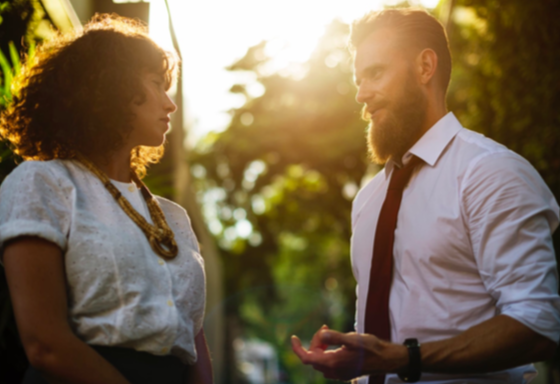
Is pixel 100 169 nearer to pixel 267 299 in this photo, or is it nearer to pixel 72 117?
pixel 72 117

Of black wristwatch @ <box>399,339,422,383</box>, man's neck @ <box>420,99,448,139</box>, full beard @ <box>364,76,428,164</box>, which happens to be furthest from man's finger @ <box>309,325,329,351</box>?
man's neck @ <box>420,99,448,139</box>

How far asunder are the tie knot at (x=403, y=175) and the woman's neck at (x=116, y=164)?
119cm

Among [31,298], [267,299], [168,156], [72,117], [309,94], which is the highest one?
[72,117]

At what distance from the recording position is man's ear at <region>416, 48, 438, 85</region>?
2.98 meters

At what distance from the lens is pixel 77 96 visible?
7.44 ft

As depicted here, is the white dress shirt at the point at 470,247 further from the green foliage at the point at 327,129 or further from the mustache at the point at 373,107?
the green foliage at the point at 327,129

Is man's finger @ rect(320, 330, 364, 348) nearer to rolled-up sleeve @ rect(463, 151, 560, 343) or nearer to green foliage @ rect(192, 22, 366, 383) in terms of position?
rolled-up sleeve @ rect(463, 151, 560, 343)

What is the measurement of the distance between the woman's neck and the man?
959 mm

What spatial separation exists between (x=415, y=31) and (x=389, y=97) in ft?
1.25

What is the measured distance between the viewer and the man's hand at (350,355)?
2078mm

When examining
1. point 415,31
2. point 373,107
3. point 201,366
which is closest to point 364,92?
point 373,107

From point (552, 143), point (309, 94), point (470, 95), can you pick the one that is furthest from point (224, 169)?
point (552, 143)

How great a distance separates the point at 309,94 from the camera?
16.1 m

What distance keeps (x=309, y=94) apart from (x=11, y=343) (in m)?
13.7
